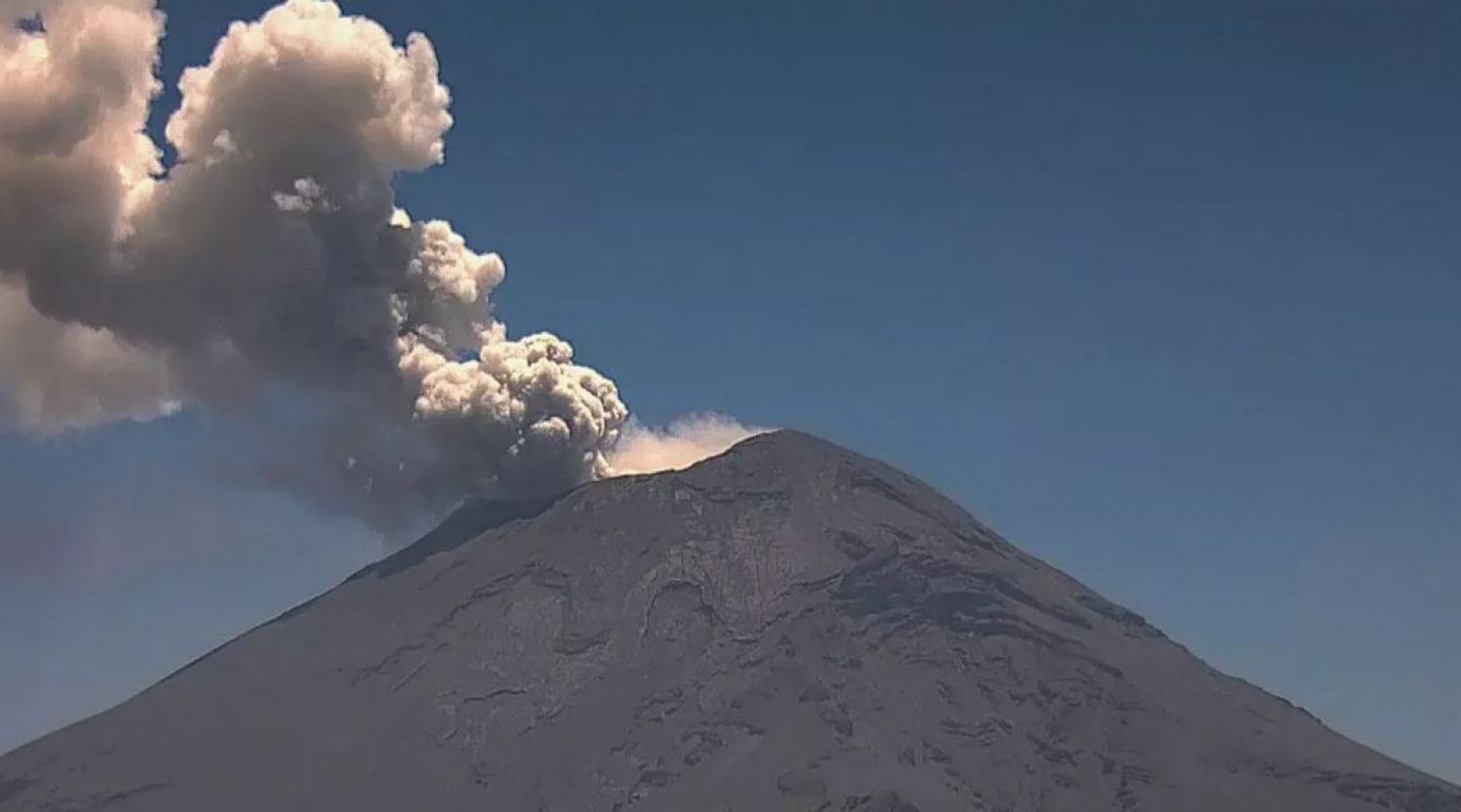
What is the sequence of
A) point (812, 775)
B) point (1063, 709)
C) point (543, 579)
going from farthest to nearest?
point (543, 579) → point (1063, 709) → point (812, 775)

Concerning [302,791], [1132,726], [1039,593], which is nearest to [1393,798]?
[1132,726]

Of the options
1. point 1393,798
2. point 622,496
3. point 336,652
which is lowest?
point 1393,798

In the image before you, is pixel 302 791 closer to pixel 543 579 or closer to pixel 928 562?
pixel 543 579

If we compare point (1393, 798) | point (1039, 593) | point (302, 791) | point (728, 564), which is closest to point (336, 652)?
point (302, 791)

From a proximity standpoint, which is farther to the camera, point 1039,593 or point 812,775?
point 1039,593

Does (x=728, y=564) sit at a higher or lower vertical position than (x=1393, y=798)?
higher

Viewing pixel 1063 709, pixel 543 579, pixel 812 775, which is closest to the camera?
pixel 812 775

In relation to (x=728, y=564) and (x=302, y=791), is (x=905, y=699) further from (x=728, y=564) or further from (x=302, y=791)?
(x=302, y=791)
